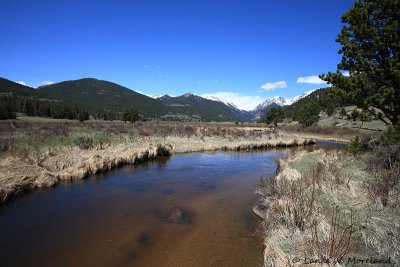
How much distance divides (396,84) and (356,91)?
2.41 metres

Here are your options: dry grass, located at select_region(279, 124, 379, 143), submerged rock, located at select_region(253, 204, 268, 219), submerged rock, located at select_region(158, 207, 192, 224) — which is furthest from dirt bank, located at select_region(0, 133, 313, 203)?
dry grass, located at select_region(279, 124, 379, 143)

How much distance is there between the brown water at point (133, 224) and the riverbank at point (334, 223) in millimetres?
1244


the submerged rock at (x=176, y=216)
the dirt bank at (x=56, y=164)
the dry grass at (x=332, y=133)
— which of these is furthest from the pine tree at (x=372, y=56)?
the dry grass at (x=332, y=133)

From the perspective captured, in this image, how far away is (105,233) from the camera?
31.1 feet

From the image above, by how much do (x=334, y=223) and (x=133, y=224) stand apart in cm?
696

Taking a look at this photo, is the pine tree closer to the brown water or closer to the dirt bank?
the brown water

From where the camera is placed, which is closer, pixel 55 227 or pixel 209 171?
pixel 55 227

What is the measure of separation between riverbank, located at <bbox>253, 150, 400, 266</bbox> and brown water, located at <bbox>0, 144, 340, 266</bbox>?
4.08ft

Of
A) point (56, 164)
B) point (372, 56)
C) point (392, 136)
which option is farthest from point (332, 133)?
point (56, 164)

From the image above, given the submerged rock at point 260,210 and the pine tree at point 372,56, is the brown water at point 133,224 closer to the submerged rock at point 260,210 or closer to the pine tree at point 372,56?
the submerged rock at point 260,210

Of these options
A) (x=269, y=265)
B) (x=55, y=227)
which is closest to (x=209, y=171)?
(x=55, y=227)

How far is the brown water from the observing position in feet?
26.3

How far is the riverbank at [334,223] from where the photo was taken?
225 inches

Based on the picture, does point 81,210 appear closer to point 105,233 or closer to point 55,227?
point 55,227
